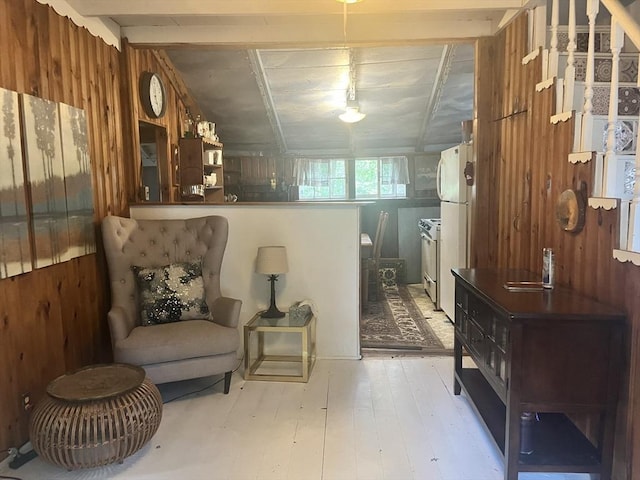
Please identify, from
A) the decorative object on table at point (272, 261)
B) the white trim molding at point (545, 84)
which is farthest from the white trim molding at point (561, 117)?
the decorative object on table at point (272, 261)

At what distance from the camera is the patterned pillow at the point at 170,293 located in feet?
10.0

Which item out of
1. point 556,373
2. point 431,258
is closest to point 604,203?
point 556,373

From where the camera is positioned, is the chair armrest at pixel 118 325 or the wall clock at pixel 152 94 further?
the wall clock at pixel 152 94

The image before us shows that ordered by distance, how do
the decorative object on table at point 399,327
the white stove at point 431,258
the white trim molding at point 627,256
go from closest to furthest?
the white trim molding at point 627,256, the decorative object on table at point 399,327, the white stove at point 431,258

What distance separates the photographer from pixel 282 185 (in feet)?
24.1

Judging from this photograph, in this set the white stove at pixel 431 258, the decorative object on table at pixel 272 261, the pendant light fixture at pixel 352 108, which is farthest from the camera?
the white stove at pixel 431 258

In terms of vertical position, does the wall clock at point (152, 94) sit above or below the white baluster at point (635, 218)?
above

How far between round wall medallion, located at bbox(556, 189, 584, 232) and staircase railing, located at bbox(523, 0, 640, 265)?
0.12 metres

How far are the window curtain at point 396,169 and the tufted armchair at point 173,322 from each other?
444cm

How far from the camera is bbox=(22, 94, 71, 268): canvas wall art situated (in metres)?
2.46

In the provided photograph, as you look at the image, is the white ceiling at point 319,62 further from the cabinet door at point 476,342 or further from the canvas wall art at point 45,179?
the cabinet door at point 476,342

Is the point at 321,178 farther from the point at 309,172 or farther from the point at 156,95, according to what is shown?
the point at 156,95

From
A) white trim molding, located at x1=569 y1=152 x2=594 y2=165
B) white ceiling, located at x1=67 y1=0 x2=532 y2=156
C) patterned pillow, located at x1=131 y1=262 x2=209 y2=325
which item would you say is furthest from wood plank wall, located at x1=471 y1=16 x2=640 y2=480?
patterned pillow, located at x1=131 y1=262 x2=209 y2=325

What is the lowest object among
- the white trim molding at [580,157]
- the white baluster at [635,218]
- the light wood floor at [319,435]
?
Result: the light wood floor at [319,435]
